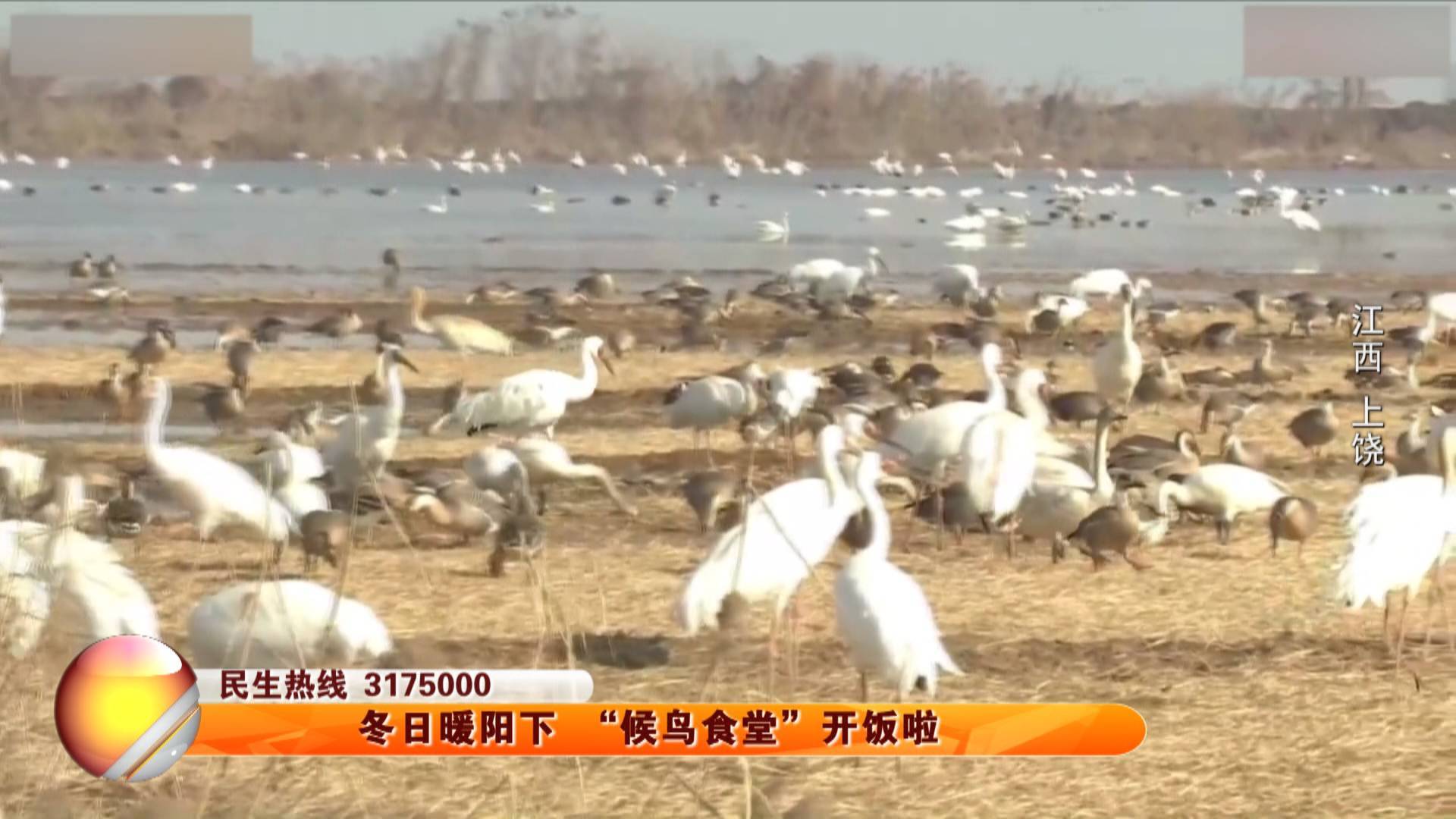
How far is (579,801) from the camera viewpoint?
492 centimetres

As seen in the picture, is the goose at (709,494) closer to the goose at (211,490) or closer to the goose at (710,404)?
the goose at (211,490)

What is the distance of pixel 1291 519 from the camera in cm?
778

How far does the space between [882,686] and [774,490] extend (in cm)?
136

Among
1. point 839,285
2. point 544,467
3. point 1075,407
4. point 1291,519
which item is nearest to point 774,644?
point 1291,519

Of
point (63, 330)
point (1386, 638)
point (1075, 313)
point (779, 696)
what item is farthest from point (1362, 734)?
point (63, 330)

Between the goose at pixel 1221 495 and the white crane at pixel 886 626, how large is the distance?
292 centimetres

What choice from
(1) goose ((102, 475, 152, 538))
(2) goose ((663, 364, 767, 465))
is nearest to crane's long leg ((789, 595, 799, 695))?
(1) goose ((102, 475, 152, 538))

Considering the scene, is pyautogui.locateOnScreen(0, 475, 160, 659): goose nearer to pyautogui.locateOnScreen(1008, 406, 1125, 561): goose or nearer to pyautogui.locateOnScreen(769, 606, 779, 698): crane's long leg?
pyautogui.locateOnScreen(769, 606, 779, 698): crane's long leg

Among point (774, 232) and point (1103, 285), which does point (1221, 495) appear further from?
point (774, 232)

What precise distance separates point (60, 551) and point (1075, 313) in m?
12.9

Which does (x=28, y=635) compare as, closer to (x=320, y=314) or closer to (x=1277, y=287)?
(x=320, y=314)

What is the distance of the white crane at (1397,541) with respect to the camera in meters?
6.34

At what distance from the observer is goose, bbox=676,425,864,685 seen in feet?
20.1

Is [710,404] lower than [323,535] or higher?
lower
